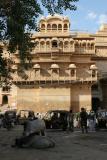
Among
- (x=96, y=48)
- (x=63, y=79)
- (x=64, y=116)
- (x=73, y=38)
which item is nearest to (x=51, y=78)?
(x=63, y=79)

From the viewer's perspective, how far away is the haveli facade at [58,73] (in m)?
62.8

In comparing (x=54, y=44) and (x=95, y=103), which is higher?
(x=54, y=44)

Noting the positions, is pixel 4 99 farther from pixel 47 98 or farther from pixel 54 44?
pixel 54 44

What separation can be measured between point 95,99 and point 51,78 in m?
10.6

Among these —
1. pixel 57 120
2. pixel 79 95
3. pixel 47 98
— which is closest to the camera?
pixel 57 120

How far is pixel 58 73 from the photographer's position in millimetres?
63219

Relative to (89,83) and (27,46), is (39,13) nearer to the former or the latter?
(27,46)

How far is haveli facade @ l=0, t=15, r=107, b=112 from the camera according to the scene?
62844 millimetres

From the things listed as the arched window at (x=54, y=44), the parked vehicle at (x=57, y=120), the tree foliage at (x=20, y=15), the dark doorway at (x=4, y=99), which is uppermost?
the arched window at (x=54, y=44)

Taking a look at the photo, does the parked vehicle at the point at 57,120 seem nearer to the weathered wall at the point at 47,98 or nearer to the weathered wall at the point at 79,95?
the weathered wall at the point at 47,98

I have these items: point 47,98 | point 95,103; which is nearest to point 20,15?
point 47,98

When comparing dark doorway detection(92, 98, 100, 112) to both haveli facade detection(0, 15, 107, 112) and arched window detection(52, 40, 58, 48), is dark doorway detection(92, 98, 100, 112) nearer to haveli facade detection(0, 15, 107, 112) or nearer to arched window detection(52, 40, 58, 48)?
haveli facade detection(0, 15, 107, 112)

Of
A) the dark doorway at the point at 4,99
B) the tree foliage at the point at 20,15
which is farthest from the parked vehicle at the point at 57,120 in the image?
the dark doorway at the point at 4,99

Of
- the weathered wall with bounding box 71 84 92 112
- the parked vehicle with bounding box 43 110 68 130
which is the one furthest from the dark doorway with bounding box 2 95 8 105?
the parked vehicle with bounding box 43 110 68 130
